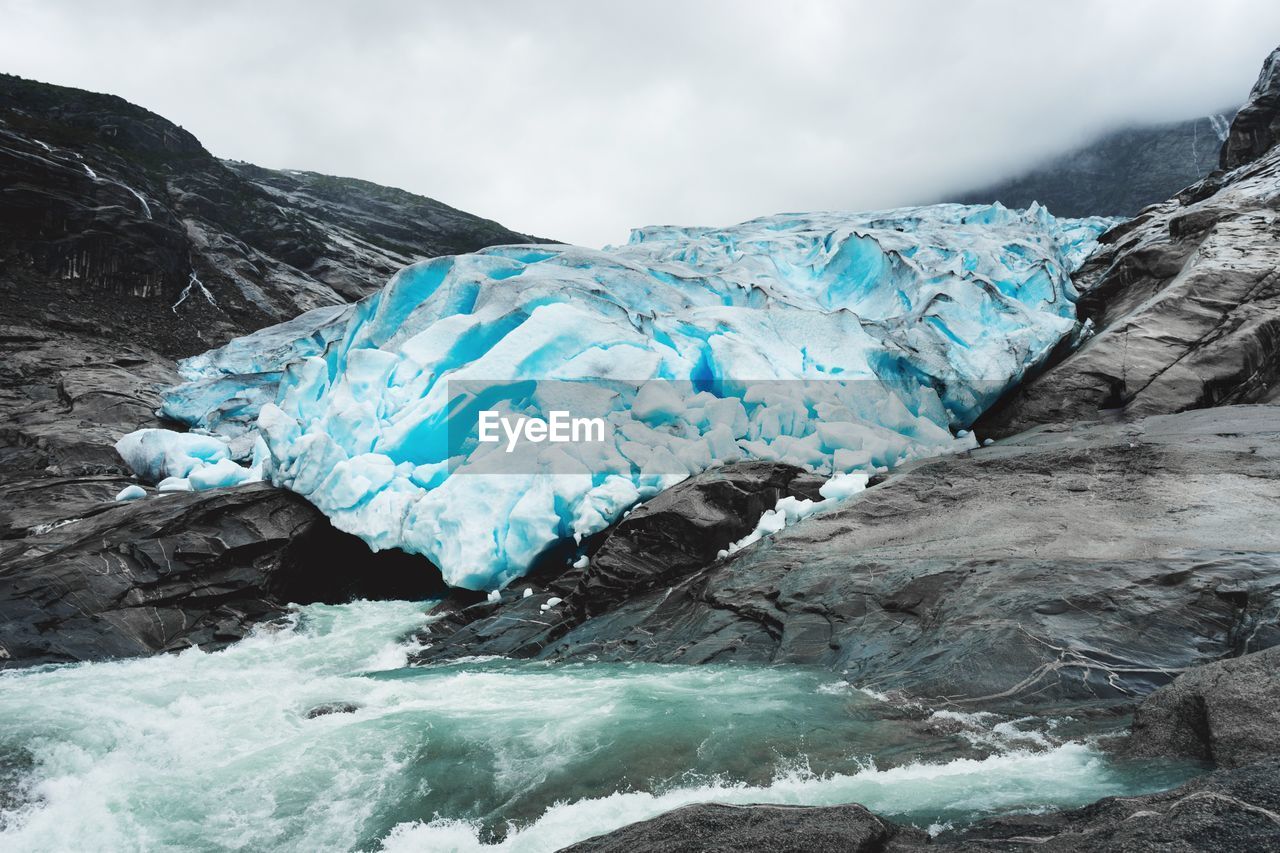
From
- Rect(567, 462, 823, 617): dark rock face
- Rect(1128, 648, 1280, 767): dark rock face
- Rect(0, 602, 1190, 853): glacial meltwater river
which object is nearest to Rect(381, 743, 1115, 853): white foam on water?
Rect(0, 602, 1190, 853): glacial meltwater river

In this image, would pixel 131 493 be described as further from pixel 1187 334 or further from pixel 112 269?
pixel 1187 334

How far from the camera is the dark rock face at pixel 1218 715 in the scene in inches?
105

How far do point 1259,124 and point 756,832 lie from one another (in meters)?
19.8

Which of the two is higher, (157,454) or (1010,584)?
(157,454)

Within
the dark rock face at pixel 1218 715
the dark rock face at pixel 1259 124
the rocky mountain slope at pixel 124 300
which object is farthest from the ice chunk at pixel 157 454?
the dark rock face at pixel 1259 124

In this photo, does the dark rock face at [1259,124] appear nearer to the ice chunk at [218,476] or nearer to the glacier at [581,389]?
the glacier at [581,389]

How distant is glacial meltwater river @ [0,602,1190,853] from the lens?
313 centimetres

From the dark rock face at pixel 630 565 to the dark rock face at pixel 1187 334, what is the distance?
14.5 ft

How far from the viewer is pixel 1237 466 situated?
19.4ft

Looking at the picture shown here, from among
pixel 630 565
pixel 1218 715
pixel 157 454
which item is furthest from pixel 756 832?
pixel 157 454

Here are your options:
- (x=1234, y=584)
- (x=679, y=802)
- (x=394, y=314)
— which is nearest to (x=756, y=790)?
(x=679, y=802)

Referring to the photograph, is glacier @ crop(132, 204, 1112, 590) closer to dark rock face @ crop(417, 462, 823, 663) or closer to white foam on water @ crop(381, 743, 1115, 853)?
dark rock face @ crop(417, 462, 823, 663)

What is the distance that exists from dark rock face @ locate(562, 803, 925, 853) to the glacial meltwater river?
0.60 metres

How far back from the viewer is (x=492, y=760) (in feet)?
12.7
